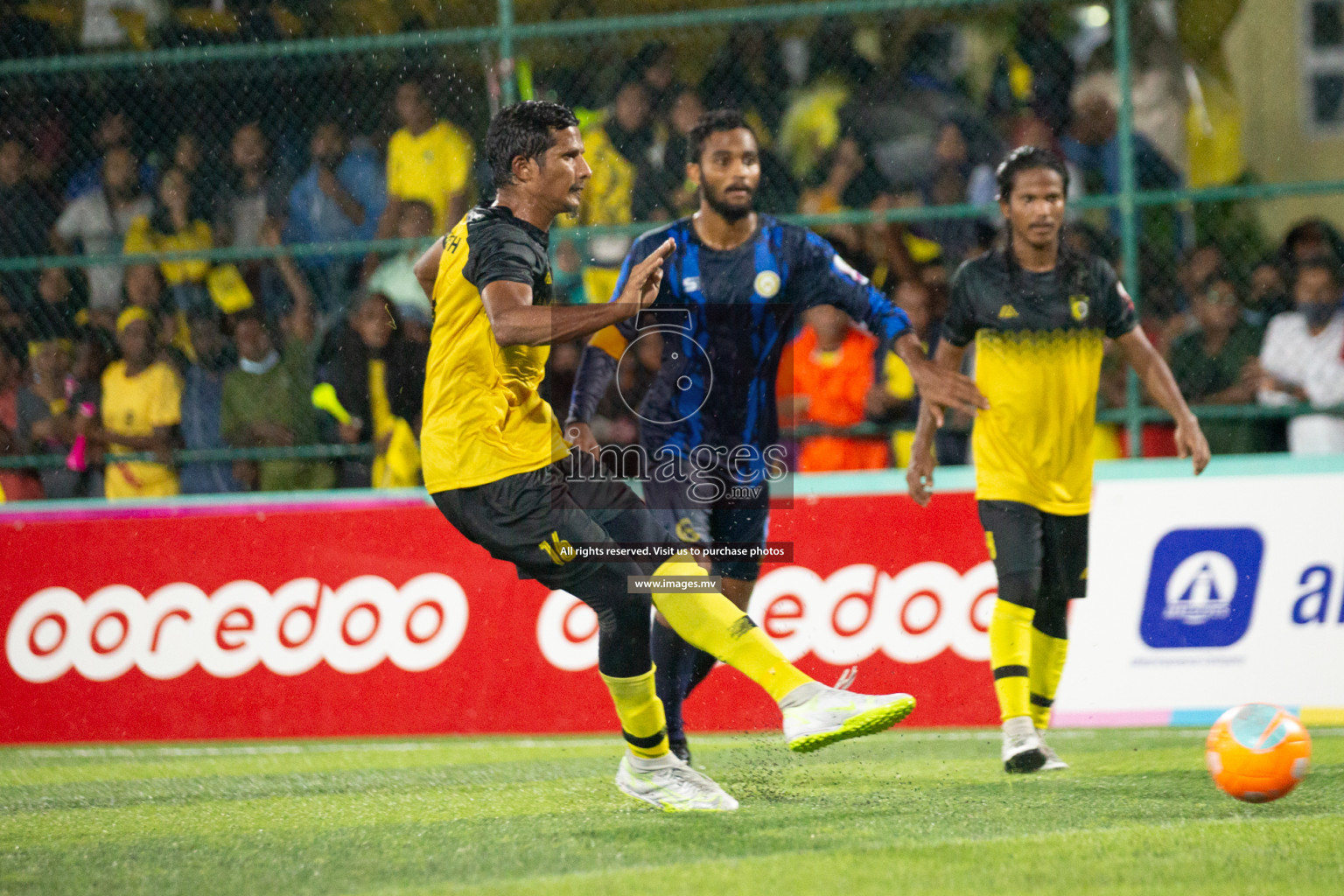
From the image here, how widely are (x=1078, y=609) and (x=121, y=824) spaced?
13.6ft

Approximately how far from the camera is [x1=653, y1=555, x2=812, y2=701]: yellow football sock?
4.66m

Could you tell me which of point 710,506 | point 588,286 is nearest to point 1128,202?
point 588,286

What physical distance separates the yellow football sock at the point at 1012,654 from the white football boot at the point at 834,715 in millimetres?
1445

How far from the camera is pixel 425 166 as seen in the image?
8.65m

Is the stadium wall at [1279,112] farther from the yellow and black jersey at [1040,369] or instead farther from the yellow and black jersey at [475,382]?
the yellow and black jersey at [475,382]

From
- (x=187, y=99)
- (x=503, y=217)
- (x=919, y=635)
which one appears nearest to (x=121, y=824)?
(x=503, y=217)

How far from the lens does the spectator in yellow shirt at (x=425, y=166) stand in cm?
854

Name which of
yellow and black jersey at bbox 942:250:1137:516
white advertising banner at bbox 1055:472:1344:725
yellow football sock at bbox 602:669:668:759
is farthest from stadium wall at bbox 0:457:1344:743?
yellow football sock at bbox 602:669:668:759

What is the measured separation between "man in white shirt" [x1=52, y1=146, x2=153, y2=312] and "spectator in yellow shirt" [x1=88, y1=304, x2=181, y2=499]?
0.62ft

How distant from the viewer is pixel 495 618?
24.6 ft

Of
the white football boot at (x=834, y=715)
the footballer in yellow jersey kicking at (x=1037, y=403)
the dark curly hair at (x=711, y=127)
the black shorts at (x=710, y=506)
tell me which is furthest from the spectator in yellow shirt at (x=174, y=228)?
the white football boot at (x=834, y=715)

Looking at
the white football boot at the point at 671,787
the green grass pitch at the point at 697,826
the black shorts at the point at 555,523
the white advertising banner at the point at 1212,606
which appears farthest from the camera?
the white advertising banner at the point at 1212,606

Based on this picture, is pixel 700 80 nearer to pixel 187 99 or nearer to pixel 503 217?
pixel 187 99

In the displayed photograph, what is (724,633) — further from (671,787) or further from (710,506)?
(710,506)
